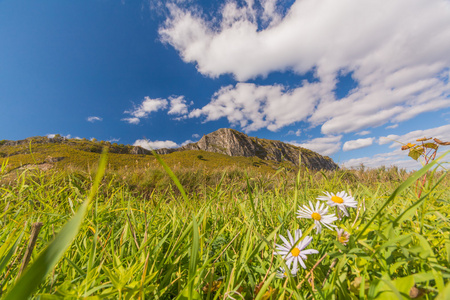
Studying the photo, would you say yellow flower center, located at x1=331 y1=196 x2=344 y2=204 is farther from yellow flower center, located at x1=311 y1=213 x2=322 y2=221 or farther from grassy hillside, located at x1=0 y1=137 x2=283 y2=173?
grassy hillside, located at x1=0 y1=137 x2=283 y2=173

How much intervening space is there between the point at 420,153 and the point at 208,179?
700 centimetres

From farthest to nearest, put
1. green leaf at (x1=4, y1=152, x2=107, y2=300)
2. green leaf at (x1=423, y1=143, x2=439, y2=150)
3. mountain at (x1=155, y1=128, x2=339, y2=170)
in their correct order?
mountain at (x1=155, y1=128, x2=339, y2=170) < green leaf at (x1=423, y1=143, x2=439, y2=150) < green leaf at (x1=4, y1=152, x2=107, y2=300)

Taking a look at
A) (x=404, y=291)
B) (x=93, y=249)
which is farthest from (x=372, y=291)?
(x=93, y=249)

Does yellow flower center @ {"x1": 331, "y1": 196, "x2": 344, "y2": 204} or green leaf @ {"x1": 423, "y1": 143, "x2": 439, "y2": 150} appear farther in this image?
green leaf @ {"x1": 423, "y1": 143, "x2": 439, "y2": 150}

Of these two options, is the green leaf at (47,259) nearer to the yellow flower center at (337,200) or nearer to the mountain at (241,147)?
the yellow flower center at (337,200)

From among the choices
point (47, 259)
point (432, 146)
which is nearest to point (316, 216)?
point (47, 259)

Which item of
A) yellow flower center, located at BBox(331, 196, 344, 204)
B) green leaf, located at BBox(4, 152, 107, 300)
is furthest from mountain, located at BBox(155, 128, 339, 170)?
green leaf, located at BBox(4, 152, 107, 300)

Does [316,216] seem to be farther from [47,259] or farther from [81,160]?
[81,160]

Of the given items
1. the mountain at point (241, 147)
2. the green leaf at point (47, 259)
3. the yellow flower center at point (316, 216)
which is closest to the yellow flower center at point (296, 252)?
the yellow flower center at point (316, 216)

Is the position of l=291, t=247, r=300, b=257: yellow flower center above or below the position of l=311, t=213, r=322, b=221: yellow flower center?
below

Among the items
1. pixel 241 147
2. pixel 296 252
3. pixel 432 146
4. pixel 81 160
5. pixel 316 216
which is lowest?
pixel 296 252

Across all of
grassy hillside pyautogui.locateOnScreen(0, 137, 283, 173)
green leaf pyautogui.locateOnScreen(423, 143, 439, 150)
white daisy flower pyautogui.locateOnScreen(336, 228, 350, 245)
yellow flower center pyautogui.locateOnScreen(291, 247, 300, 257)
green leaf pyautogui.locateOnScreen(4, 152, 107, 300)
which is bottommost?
yellow flower center pyautogui.locateOnScreen(291, 247, 300, 257)

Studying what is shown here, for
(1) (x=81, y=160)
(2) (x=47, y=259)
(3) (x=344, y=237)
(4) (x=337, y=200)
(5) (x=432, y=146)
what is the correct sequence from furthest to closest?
(1) (x=81, y=160) → (5) (x=432, y=146) → (4) (x=337, y=200) → (3) (x=344, y=237) → (2) (x=47, y=259)

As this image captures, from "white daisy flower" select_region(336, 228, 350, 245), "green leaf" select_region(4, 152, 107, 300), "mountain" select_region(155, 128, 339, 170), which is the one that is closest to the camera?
"green leaf" select_region(4, 152, 107, 300)
